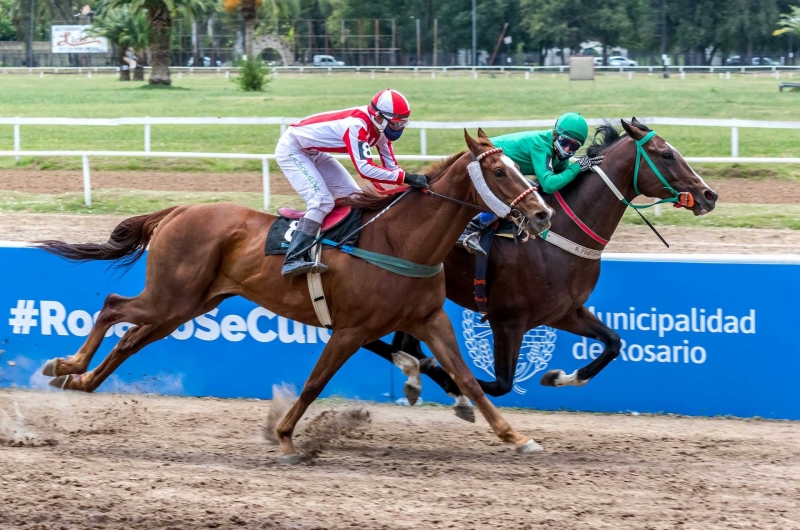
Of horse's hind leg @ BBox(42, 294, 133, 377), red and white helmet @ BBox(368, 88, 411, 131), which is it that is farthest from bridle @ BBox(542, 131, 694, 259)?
horse's hind leg @ BBox(42, 294, 133, 377)

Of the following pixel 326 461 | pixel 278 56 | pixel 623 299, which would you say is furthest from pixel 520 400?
pixel 278 56

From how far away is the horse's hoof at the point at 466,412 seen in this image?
551 cm

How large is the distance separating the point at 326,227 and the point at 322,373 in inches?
31.1

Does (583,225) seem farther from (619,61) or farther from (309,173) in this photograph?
(619,61)

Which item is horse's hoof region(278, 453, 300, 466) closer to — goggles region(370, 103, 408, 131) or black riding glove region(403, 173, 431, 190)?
black riding glove region(403, 173, 431, 190)

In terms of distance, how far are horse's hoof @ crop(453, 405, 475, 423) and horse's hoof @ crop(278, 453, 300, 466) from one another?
3.19 feet

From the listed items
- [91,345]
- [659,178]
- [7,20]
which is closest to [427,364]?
[659,178]

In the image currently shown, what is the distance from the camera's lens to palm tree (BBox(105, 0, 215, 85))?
34.9 metres

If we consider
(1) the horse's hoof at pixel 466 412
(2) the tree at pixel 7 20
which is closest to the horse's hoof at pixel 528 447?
(1) the horse's hoof at pixel 466 412

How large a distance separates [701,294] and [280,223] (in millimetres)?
2622

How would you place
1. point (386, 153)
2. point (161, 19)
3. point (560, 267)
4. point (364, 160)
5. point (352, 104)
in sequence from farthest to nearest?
point (161, 19)
point (352, 104)
point (560, 267)
point (386, 153)
point (364, 160)

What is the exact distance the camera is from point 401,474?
4820 mm

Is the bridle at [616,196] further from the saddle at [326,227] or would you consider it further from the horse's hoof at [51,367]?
the horse's hoof at [51,367]

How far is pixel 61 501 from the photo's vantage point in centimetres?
427
